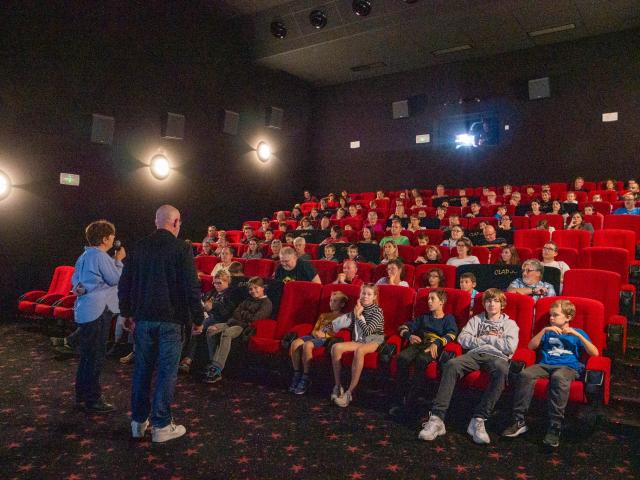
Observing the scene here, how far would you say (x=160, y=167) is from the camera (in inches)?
281

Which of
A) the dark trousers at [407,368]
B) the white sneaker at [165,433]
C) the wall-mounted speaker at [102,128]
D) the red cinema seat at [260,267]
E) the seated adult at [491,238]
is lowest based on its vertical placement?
the white sneaker at [165,433]

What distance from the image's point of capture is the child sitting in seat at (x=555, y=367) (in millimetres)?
2377

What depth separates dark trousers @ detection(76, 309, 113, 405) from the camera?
8.77 ft

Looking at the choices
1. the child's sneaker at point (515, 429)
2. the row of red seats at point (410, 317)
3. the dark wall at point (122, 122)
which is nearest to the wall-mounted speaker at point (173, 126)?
the dark wall at point (122, 122)

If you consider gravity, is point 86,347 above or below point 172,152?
below

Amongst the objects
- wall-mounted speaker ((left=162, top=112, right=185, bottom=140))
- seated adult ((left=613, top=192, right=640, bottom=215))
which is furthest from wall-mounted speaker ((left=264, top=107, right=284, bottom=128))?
seated adult ((left=613, top=192, right=640, bottom=215))

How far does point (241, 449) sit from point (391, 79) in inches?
312

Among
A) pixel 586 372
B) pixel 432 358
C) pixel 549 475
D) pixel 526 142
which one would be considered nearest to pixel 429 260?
pixel 432 358

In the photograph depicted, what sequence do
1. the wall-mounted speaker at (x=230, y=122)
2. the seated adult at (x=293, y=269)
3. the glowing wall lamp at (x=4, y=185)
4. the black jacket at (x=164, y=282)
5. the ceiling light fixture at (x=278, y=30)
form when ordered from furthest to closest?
the wall-mounted speaker at (x=230, y=122)
the ceiling light fixture at (x=278, y=30)
the glowing wall lamp at (x=4, y=185)
the seated adult at (x=293, y=269)
the black jacket at (x=164, y=282)

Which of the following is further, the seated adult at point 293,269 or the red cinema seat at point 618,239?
the red cinema seat at point 618,239

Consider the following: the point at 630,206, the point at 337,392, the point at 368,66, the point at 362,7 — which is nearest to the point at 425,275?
the point at 337,392

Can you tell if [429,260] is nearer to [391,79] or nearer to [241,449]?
[241,449]

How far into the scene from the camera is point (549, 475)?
6.74 feet

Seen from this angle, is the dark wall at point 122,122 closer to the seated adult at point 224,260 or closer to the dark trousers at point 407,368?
the seated adult at point 224,260
